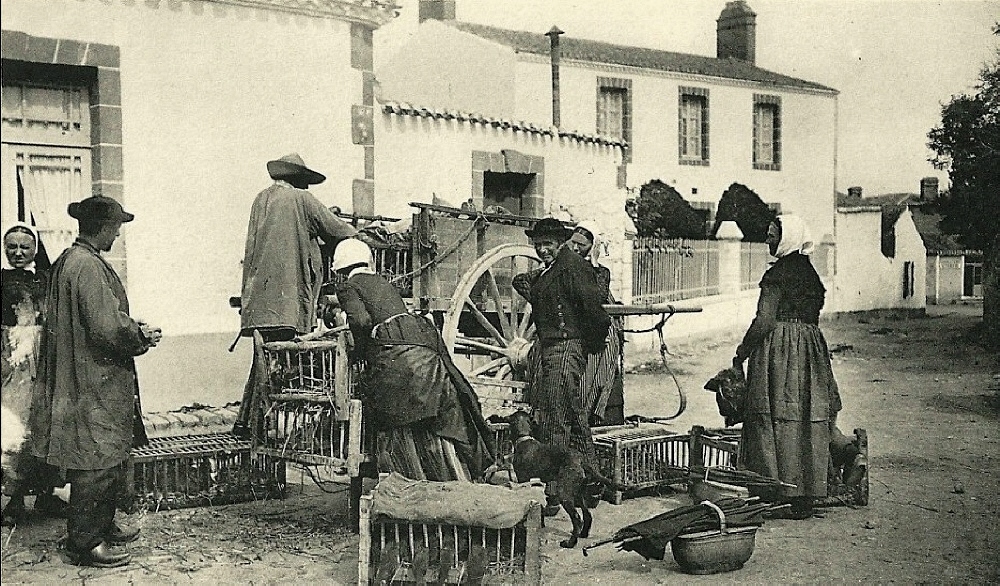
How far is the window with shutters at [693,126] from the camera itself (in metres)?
22.3

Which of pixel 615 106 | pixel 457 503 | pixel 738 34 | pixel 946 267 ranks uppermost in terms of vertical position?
pixel 738 34

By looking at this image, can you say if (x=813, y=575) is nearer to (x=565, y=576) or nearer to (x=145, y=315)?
(x=565, y=576)

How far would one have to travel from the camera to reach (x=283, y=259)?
5801 mm

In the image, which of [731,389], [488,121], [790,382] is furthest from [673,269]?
[790,382]

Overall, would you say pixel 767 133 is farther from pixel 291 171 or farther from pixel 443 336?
pixel 291 171

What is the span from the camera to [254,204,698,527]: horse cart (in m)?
4.79

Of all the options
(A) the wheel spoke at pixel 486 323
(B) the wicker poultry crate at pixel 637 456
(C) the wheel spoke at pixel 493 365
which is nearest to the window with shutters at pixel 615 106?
(A) the wheel spoke at pixel 486 323

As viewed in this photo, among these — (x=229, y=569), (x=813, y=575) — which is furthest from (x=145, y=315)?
(x=813, y=575)

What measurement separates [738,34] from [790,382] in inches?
859

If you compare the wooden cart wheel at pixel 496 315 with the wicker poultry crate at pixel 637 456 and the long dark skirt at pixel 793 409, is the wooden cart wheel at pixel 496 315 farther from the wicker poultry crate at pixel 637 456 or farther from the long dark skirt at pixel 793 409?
the long dark skirt at pixel 793 409

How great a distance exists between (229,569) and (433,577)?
134cm

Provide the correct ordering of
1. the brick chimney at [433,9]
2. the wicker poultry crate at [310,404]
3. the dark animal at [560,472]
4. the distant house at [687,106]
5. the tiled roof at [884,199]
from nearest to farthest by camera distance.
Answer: the wicker poultry crate at [310,404] < the dark animal at [560,472] < the brick chimney at [433,9] < the distant house at [687,106] < the tiled roof at [884,199]

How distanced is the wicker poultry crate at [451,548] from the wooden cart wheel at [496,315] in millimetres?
3005

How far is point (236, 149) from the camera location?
27.2ft
